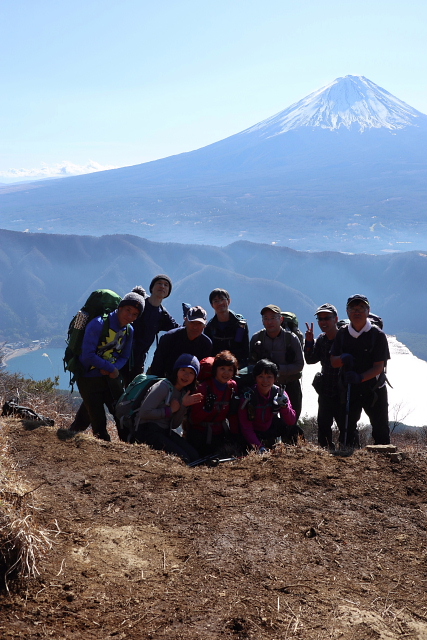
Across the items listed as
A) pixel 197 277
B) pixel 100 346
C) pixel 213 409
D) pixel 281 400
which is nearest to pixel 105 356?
pixel 100 346

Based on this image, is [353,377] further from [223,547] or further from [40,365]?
[40,365]

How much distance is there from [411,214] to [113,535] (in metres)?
171

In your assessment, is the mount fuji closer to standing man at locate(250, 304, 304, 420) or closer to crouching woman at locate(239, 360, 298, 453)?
standing man at locate(250, 304, 304, 420)

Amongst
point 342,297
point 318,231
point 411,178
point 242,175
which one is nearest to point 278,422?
point 342,297

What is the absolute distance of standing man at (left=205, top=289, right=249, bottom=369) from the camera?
577 centimetres

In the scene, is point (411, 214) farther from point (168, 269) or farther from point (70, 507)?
point (70, 507)

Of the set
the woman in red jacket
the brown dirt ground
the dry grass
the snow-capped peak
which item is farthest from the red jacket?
the snow-capped peak

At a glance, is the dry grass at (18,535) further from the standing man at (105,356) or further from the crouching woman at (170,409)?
the standing man at (105,356)

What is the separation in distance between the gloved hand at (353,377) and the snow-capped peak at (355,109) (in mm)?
193018

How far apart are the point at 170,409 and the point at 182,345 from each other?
0.84 metres

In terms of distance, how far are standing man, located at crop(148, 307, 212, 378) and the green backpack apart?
62 centimetres

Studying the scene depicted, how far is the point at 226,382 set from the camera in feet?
16.0

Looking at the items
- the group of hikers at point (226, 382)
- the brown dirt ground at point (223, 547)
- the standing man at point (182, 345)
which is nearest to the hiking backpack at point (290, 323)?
the group of hikers at point (226, 382)

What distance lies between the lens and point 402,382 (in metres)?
44.2
